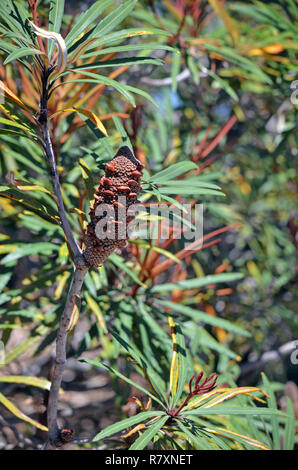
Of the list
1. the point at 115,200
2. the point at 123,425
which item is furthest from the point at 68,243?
the point at 123,425

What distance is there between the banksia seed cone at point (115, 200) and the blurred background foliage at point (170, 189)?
6 centimetres

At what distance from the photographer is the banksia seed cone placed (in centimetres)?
61

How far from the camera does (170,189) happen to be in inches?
27.9

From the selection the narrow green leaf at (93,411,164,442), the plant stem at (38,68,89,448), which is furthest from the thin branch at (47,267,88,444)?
the narrow green leaf at (93,411,164,442)

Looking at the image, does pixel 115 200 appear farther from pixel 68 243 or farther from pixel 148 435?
pixel 148 435

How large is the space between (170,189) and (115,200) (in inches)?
4.8

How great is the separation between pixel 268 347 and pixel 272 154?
2.18 feet

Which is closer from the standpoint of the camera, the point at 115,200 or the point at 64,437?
the point at 115,200

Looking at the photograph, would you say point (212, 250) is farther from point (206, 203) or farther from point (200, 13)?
point (200, 13)

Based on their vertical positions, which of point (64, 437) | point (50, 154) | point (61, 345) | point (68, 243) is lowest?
point (64, 437)

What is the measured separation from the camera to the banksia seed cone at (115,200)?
2.00 ft

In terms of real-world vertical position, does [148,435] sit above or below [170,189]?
below

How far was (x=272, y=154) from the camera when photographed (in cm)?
157

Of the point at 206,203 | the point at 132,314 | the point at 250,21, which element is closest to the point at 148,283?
the point at 132,314
